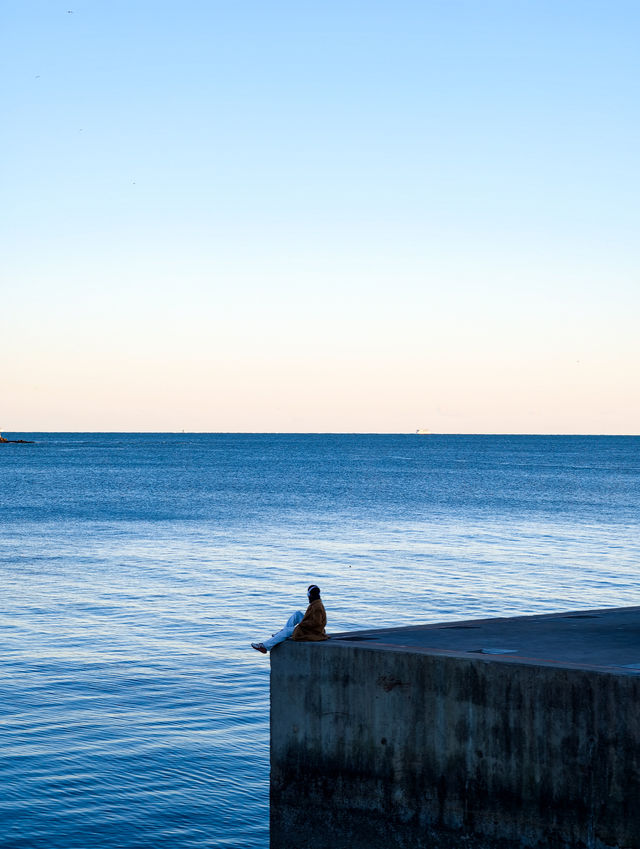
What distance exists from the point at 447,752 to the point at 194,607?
2171 cm

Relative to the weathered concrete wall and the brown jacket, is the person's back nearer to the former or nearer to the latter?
the brown jacket

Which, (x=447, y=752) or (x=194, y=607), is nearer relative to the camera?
(x=447, y=752)

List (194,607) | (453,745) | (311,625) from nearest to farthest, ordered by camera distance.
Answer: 1. (453,745)
2. (311,625)
3. (194,607)

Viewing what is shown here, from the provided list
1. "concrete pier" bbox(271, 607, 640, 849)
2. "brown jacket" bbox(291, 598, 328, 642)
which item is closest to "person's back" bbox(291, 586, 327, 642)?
"brown jacket" bbox(291, 598, 328, 642)

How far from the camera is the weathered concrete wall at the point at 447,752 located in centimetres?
1108

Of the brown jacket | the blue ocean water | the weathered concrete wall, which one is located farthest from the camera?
the blue ocean water

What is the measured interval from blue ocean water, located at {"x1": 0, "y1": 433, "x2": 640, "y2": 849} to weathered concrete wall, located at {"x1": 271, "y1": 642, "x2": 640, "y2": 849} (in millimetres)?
2807

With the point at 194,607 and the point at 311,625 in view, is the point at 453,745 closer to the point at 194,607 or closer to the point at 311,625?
the point at 311,625

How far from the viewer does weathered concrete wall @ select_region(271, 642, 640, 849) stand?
1108cm

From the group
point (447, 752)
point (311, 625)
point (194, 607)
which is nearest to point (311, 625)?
point (311, 625)

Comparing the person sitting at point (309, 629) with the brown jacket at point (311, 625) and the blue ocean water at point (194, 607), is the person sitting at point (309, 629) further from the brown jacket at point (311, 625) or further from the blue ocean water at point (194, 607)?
the blue ocean water at point (194, 607)

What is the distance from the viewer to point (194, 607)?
33.0 metres

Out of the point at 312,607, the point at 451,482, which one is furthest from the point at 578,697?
the point at 451,482

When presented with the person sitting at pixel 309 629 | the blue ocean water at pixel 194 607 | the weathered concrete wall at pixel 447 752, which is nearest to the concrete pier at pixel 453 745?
the weathered concrete wall at pixel 447 752
